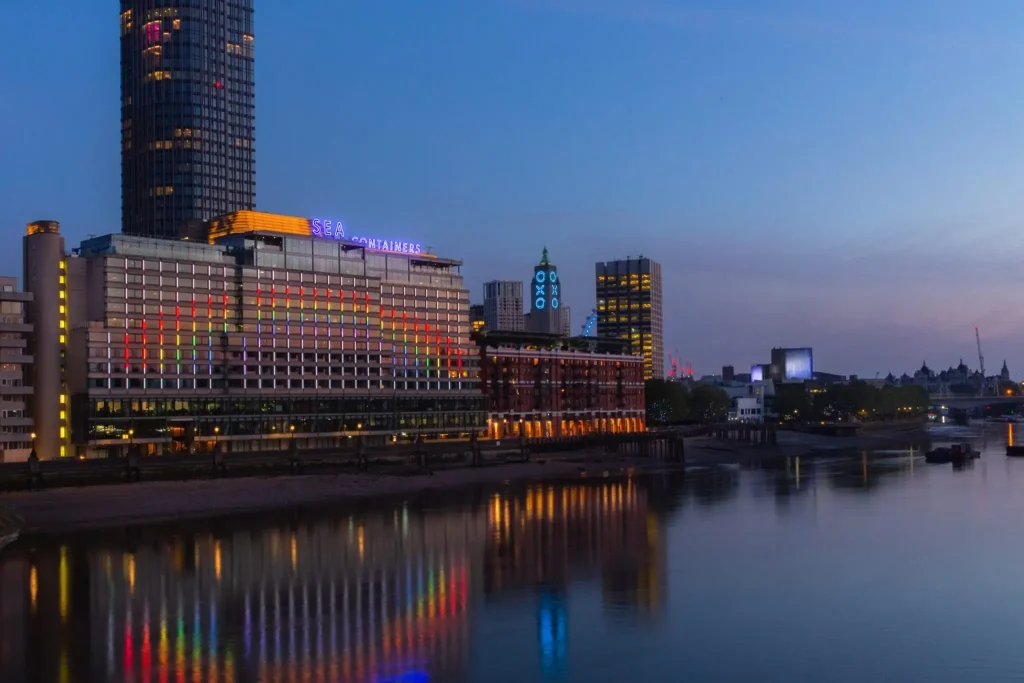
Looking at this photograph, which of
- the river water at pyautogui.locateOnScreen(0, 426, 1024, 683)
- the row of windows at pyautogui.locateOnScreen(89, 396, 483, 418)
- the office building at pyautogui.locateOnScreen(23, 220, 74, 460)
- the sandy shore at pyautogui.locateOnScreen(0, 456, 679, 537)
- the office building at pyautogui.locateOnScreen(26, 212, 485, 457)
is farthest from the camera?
the row of windows at pyautogui.locateOnScreen(89, 396, 483, 418)

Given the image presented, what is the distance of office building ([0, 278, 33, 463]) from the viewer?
11156 centimetres

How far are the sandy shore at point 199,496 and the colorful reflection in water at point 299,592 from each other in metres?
8.18

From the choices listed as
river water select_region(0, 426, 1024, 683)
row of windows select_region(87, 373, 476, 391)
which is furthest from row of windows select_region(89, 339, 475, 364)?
river water select_region(0, 426, 1024, 683)

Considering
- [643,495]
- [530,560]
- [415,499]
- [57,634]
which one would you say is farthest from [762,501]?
[57,634]

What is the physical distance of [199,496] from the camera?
97.8 metres

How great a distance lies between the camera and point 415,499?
108188mm

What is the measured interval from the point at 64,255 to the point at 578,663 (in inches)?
3867

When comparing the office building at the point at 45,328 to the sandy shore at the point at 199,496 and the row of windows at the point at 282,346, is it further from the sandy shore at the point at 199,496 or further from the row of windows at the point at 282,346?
the sandy shore at the point at 199,496

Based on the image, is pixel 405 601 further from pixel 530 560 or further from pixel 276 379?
pixel 276 379

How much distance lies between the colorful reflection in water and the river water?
169mm

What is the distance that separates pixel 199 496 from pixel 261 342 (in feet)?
151

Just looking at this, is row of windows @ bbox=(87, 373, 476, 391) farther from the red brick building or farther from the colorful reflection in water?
the colorful reflection in water

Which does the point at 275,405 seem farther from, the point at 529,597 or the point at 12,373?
the point at 529,597

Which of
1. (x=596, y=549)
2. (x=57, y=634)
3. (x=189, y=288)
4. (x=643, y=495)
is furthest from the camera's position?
(x=189, y=288)
